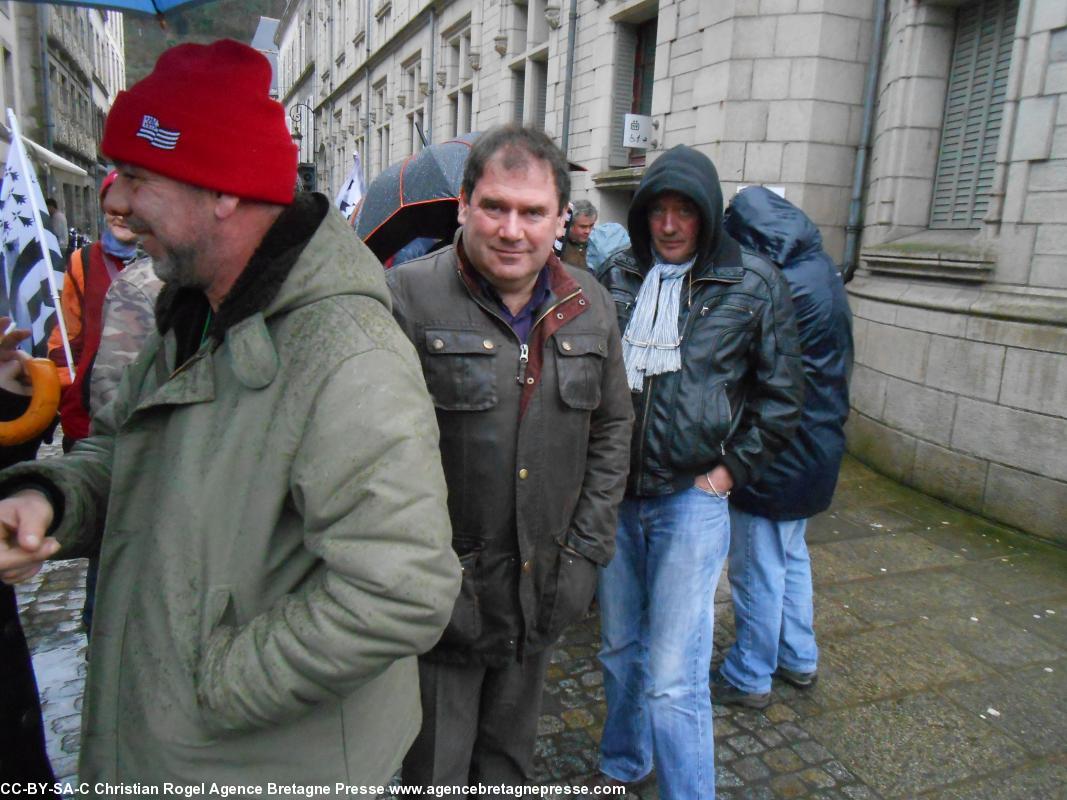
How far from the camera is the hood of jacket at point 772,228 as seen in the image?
11.0ft

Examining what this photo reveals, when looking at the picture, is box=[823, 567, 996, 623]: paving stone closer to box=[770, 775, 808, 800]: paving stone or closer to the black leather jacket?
box=[770, 775, 808, 800]: paving stone

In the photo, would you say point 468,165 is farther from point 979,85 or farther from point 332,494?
point 979,85

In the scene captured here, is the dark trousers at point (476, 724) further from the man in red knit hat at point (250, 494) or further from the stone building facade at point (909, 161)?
the stone building facade at point (909, 161)

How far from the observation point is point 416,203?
3.93 m

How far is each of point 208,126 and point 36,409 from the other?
1190 millimetres

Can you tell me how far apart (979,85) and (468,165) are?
6.44m

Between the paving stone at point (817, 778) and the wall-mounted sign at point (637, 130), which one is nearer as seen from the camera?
the paving stone at point (817, 778)

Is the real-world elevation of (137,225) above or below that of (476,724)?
above

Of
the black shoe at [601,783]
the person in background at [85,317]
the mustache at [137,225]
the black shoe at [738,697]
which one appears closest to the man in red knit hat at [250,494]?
the mustache at [137,225]

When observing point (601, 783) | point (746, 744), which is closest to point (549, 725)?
point (601, 783)

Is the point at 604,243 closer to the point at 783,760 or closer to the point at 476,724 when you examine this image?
the point at 783,760

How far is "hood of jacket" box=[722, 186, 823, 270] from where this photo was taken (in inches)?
132

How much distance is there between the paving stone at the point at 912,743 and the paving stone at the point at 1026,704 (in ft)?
0.26

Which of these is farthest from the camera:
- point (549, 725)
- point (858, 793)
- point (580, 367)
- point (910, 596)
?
point (910, 596)
